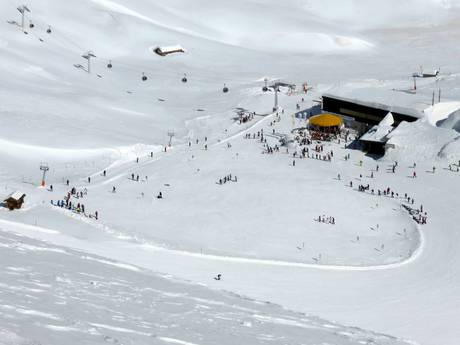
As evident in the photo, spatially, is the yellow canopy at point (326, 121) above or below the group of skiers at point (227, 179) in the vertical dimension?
above

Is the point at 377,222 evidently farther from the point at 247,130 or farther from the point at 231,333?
the point at 231,333

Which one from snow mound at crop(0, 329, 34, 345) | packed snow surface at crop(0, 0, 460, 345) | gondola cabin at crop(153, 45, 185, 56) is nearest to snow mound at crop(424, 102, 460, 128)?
packed snow surface at crop(0, 0, 460, 345)

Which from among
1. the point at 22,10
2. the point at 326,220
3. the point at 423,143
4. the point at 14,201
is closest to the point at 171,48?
the point at 22,10

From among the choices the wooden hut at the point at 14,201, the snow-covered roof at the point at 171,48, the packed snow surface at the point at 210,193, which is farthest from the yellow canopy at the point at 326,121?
the snow-covered roof at the point at 171,48

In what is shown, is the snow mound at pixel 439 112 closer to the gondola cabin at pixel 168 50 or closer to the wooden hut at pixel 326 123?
the wooden hut at pixel 326 123

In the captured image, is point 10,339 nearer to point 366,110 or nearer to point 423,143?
point 423,143

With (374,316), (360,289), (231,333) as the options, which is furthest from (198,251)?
(231,333)

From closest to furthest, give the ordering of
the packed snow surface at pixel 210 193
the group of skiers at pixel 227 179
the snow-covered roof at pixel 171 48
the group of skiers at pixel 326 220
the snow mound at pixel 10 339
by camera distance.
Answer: the snow mound at pixel 10 339 → the packed snow surface at pixel 210 193 → the group of skiers at pixel 326 220 → the group of skiers at pixel 227 179 → the snow-covered roof at pixel 171 48

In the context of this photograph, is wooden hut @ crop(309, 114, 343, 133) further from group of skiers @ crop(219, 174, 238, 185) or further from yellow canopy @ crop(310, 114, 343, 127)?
group of skiers @ crop(219, 174, 238, 185)
